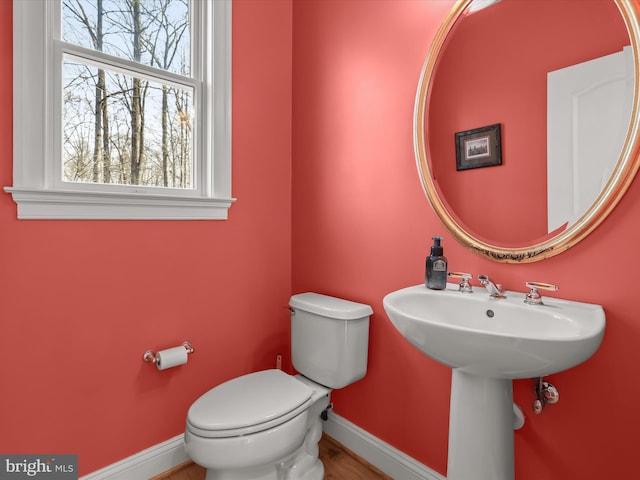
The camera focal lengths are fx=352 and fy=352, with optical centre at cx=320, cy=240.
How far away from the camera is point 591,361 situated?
3.38ft

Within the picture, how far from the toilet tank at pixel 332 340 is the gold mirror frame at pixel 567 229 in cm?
56

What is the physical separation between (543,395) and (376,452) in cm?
86

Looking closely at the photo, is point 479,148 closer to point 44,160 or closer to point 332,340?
point 332,340

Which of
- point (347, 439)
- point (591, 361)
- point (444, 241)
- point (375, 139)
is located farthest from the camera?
point (347, 439)

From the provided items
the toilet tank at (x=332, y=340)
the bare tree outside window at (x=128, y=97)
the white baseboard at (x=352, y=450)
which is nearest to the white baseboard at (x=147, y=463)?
the white baseboard at (x=352, y=450)

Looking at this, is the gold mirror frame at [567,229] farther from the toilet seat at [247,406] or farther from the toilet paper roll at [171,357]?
the toilet paper roll at [171,357]

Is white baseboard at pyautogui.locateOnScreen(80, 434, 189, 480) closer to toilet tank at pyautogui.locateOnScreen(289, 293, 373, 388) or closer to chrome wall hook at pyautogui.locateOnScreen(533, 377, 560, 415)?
toilet tank at pyautogui.locateOnScreen(289, 293, 373, 388)

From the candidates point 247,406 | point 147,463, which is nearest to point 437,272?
point 247,406

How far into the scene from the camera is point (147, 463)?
60.6 inches

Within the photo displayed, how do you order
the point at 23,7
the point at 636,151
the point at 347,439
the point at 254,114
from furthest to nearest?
the point at 254,114 < the point at 347,439 < the point at 23,7 < the point at 636,151

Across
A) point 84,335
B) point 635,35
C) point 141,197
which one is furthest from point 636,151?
point 84,335

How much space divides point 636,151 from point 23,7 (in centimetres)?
198

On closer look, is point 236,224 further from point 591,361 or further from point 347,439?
point 591,361

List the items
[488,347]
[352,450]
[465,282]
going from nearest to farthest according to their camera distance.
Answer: [488,347]
[465,282]
[352,450]
